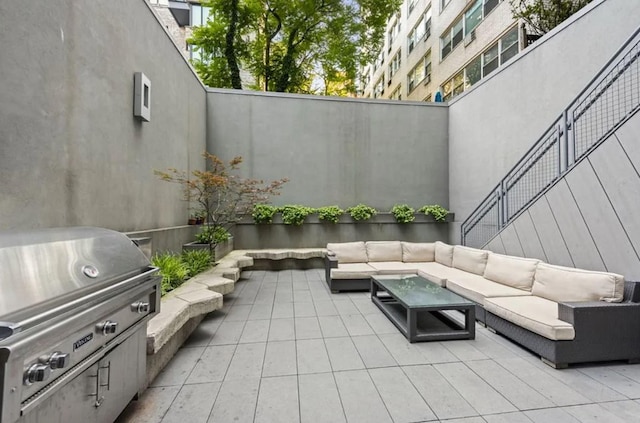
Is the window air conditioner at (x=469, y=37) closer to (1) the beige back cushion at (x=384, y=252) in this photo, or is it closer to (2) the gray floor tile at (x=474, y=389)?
(1) the beige back cushion at (x=384, y=252)

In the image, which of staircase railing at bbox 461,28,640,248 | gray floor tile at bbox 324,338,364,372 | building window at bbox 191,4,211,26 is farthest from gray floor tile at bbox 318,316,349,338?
building window at bbox 191,4,211,26

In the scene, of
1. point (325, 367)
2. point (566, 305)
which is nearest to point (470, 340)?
point (566, 305)

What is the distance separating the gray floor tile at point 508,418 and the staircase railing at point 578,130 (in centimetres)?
337

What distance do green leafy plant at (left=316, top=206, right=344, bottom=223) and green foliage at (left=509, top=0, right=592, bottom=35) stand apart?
6.25m

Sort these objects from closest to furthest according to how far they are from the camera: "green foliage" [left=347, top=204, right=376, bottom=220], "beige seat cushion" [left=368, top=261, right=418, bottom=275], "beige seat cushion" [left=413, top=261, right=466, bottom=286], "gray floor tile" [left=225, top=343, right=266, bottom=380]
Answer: "gray floor tile" [left=225, top=343, right=266, bottom=380], "beige seat cushion" [left=413, top=261, right=466, bottom=286], "beige seat cushion" [left=368, top=261, right=418, bottom=275], "green foliage" [left=347, top=204, right=376, bottom=220]

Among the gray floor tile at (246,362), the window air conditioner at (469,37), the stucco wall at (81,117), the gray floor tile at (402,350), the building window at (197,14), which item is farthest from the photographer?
the building window at (197,14)

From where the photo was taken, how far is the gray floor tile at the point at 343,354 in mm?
2648

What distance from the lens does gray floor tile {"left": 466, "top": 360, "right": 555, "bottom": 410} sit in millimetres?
2132

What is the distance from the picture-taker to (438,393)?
226 centimetres

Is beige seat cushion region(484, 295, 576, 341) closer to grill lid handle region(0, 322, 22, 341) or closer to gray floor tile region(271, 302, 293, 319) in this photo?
gray floor tile region(271, 302, 293, 319)

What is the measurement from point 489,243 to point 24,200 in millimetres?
6601

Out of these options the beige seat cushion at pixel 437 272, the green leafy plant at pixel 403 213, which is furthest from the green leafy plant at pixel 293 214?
the beige seat cushion at pixel 437 272

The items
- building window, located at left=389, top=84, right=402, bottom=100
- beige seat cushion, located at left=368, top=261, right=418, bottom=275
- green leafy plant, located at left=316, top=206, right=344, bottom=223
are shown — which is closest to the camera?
beige seat cushion, located at left=368, top=261, right=418, bottom=275

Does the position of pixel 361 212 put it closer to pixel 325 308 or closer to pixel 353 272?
pixel 353 272
